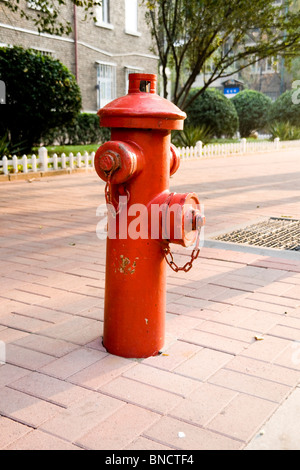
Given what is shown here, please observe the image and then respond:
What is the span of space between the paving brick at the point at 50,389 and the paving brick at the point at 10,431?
0.69ft

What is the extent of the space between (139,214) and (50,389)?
3.05 ft

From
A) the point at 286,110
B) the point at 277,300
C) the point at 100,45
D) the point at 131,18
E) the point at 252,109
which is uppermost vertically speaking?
the point at 131,18

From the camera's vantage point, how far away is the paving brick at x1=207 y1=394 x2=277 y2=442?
206 cm

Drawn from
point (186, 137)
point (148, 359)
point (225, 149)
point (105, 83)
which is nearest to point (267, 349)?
point (148, 359)

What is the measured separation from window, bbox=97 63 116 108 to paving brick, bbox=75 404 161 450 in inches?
875

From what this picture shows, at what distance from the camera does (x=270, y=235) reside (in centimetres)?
548

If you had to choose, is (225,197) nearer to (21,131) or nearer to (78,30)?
(21,131)

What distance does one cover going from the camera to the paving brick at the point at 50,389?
231cm

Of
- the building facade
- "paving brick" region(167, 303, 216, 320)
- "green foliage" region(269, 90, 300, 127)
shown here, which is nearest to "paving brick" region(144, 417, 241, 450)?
"paving brick" region(167, 303, 216, 320)

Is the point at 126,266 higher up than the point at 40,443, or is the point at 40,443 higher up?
the point at 126,266

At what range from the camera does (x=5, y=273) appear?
421 centimetres

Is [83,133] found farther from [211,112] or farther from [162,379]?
[162,379]

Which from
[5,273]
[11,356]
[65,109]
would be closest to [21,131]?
[65,109]

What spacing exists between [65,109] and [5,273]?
9159 mm
